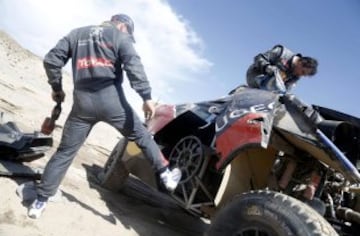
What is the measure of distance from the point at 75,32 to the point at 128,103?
790 millimetres

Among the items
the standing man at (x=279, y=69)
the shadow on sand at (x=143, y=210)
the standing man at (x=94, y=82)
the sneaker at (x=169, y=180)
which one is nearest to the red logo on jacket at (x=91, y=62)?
the standing man at (x=94, y=82)

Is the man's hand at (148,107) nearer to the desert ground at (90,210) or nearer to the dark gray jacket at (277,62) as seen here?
the desert ground at (90,210)

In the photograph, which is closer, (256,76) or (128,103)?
(128,103)

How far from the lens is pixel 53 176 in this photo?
404cm

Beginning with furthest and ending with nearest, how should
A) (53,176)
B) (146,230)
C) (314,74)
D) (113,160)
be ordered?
(113,160) < (314,74) < (146,230) < (53,176)

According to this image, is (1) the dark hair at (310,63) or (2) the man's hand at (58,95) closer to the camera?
(2) the man's hand at (58,95)

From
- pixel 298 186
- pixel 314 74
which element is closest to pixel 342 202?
pixel 298 186

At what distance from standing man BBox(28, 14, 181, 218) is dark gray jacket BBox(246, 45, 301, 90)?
152 centimetres

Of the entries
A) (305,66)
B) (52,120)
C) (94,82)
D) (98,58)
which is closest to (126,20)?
(98,58)

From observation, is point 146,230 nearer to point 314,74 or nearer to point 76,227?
point 76,227

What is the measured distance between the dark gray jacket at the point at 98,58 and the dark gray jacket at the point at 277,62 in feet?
5.05

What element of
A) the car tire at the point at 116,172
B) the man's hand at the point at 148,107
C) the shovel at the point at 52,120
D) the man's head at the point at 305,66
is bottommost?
the car tire at the point at 116,172

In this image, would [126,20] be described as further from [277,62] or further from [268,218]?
[268,218]

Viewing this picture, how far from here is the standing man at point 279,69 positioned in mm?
4824
